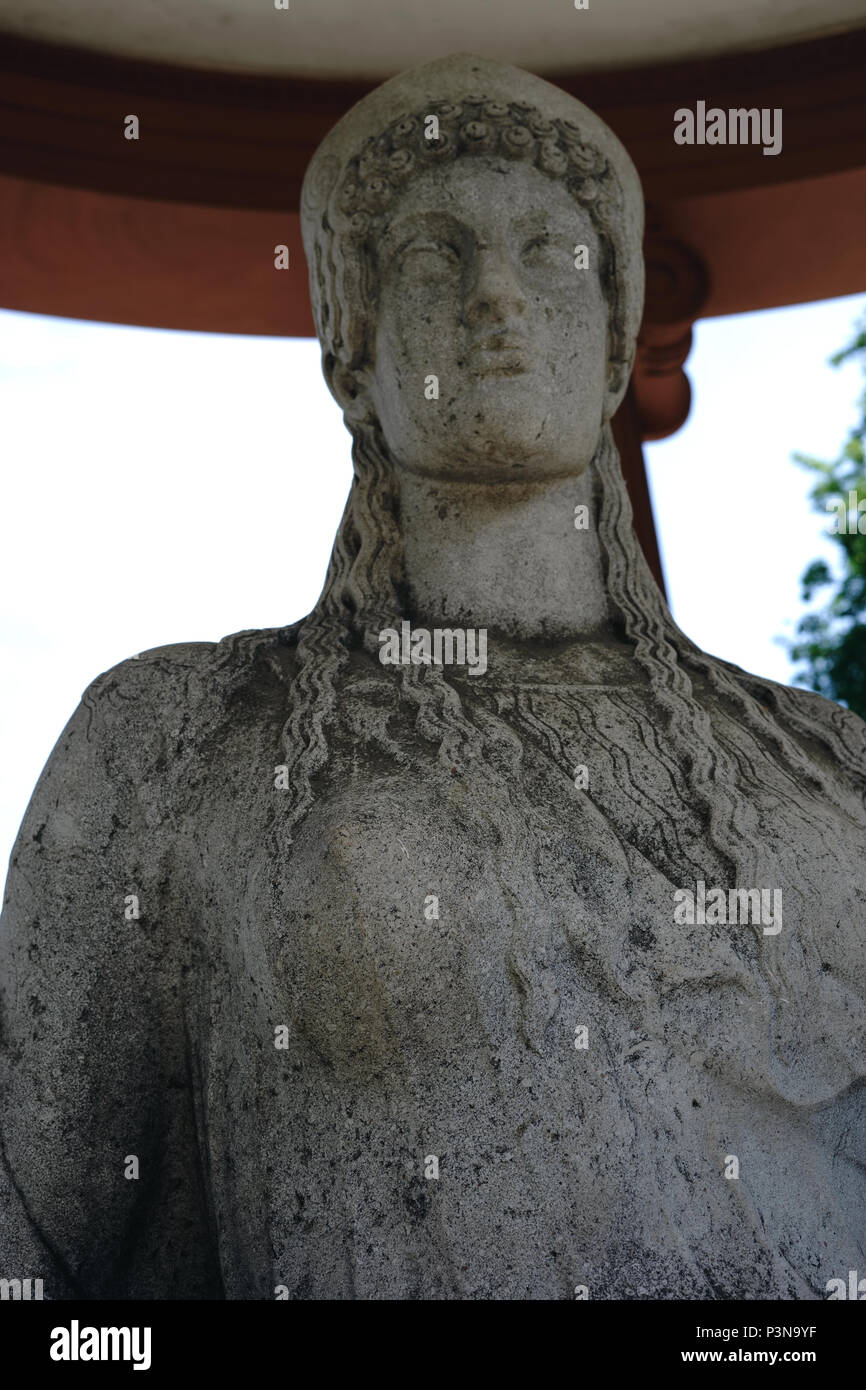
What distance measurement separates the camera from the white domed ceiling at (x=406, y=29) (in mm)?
7258

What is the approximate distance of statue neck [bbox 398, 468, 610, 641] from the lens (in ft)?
17.3

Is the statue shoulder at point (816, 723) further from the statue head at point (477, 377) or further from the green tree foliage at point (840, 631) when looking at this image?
the green tree foliage at point (840, 631)

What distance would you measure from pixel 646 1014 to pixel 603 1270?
0.52m

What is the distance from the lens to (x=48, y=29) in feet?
24.0

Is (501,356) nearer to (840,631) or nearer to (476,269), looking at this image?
(476,269)

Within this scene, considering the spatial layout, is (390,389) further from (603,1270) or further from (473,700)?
(603,1270)

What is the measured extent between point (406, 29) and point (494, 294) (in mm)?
2724

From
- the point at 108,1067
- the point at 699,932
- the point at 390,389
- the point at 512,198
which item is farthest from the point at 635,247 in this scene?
the point at 108,1067

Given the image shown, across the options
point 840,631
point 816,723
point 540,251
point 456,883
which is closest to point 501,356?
point 540,251

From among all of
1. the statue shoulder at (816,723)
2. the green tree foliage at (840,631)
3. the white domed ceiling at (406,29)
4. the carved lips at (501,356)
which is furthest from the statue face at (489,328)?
the green tree foliage at (840,631)

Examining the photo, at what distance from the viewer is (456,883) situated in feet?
14.4

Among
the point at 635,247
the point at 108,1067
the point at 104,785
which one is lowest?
the point at 108,1067

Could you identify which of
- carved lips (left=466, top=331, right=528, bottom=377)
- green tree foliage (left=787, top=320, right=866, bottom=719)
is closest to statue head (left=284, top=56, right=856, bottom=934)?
carved lips (left=466, top=331, right=528, bottom=377)
